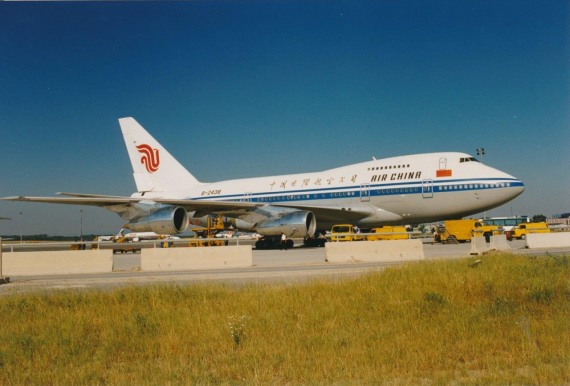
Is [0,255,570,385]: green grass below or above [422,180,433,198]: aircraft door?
below

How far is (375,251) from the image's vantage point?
65.1ft

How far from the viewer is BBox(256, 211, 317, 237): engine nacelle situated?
2644cm

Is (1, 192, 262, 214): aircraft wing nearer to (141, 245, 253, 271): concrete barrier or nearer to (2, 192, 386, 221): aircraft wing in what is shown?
(2, 192, 386, 221): aircraft wing

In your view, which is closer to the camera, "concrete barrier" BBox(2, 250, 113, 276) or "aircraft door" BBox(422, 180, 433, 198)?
"concrete barrier" BBox(2, 250, 113, 276)

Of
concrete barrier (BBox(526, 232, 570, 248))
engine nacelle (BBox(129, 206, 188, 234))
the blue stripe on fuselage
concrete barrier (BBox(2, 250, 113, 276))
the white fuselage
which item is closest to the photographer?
concrete barrier (BBox(2, 250, 113, 276))

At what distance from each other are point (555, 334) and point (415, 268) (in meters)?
6.08

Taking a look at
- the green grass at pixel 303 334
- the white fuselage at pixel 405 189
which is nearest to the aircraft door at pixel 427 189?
the white fuselage at pixel 405 189

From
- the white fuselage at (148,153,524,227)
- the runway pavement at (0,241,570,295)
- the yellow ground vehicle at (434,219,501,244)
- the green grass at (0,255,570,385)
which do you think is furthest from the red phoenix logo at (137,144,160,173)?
the green grass at (0,255,570,385)

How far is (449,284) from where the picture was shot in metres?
9.55

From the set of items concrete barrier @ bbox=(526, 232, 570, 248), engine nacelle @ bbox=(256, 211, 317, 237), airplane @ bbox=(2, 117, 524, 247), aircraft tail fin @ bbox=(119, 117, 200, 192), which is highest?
aircraft tail fin @ bbox=(119, 117, 200, 192)

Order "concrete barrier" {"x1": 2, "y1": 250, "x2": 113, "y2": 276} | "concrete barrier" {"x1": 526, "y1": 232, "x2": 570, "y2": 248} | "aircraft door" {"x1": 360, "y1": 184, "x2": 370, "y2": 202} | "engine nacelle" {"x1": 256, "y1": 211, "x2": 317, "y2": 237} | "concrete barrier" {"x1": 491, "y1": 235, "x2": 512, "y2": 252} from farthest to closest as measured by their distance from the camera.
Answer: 1. "aircraft door" {"x1": 360, "y1": 184, "x2": 370, "y2": 202}
2. "engine nacelle" {"x1": 256, "y1": 211, "x2": 317, "y2": 237}
3. "concrete barrier" {"x1": 526, "y1": 232, "x2": 570, "y2": 248}
4. "concrete barrier" {"x1": 491, "y1": 235, "x2": 512, "y2": 252}
5. "concrete barrier" {"x1": 2, "y1": 250, "x2": 113, "y2": 276}

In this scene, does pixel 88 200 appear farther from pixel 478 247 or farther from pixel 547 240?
pixel 547 240

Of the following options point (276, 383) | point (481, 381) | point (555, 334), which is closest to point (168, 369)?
point (276, 383)

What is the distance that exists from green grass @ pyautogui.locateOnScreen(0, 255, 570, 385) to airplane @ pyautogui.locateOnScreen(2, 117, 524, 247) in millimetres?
16698
